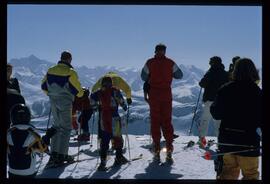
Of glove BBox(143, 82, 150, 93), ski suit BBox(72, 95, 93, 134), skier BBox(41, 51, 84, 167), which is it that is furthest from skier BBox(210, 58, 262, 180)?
ski suit BBox(72, 95, 93, 134)

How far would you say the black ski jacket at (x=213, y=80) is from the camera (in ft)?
37.4

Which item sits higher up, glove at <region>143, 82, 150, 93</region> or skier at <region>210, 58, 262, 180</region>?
glove at <region>143, 82, 150, 93</region>

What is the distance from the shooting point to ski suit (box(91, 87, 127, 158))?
966cm

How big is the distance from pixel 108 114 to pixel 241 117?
3554 mm

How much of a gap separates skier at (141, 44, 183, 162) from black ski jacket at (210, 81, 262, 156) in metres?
3.02

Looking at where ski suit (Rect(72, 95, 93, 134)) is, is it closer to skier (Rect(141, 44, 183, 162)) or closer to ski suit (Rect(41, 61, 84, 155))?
ski suit (Rect(41, 61, 84, 155))

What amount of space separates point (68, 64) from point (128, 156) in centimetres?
267

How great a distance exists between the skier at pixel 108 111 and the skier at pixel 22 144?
2.54m

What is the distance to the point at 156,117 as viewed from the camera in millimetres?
9820

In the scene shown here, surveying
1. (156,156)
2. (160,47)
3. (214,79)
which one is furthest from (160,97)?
(214,79)

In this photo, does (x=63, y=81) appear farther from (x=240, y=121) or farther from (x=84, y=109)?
(x=84, y=109)

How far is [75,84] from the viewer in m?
9.61
